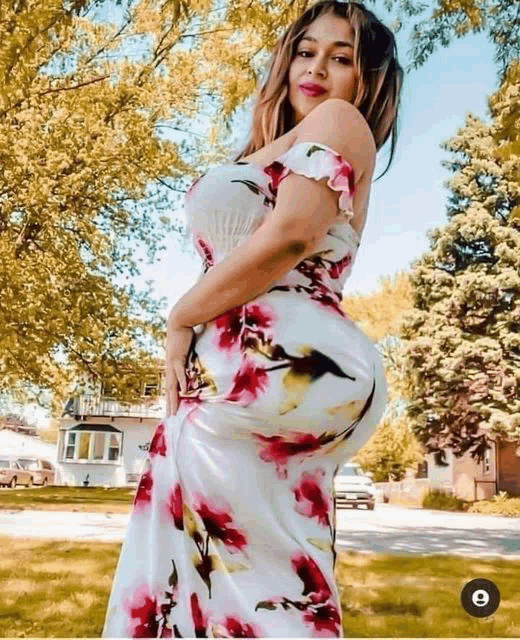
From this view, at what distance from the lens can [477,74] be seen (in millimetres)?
2902

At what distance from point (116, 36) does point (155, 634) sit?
2591 mm

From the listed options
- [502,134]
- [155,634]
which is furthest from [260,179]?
[502,134]

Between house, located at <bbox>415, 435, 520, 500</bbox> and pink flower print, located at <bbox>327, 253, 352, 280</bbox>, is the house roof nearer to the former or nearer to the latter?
house, located at <bbox>415, 435, 520, 500</bbox>

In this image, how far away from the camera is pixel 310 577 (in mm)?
785

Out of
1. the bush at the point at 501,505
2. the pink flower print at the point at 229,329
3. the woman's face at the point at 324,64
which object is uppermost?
the woman's face at the point at 324,64

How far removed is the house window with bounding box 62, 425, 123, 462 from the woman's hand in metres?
1.90

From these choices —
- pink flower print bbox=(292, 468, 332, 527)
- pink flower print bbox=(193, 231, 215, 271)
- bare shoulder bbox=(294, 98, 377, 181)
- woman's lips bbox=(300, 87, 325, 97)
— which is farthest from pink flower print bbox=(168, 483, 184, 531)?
woman's lips bbox=(300, 87, 325, 97)

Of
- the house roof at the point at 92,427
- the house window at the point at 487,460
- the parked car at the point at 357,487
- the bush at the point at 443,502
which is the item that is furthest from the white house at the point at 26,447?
the house window at the point at 487,460

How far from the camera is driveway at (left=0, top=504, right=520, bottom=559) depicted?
280cm

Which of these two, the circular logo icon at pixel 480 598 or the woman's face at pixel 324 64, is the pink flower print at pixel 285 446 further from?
the circular logo icon at pixel 480 598

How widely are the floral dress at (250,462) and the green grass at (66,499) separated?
2078 mm

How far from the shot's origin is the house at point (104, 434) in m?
2.71

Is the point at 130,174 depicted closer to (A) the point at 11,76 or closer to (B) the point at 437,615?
(A) the point at 11,76

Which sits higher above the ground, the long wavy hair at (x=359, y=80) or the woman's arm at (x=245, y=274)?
the long wavy hair at (x=359, y=80)
